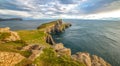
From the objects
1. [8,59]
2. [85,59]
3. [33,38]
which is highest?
[8,59]

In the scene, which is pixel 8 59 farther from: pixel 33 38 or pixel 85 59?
pixel 33 38

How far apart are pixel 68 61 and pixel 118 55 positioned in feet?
125

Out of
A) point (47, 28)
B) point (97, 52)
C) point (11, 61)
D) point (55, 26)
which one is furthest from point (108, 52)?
point (55, 26)

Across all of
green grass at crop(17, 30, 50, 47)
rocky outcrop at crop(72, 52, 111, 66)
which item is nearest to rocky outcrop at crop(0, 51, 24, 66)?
rocky outcrop at crop(72, 52, 111, 66)

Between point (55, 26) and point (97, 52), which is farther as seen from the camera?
point (55, 26)

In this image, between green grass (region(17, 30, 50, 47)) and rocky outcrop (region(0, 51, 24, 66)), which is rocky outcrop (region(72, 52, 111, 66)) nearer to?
green grass (region(17, 30, 50, 47))

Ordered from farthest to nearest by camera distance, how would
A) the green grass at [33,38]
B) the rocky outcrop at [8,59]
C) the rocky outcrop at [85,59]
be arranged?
the green grass at [33,38] < the rocky outcrop at [85,59] < the rocky outcrop at [8,59]

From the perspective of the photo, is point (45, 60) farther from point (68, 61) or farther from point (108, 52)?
point (108, 52)

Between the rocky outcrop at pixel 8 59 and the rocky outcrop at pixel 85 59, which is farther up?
the rocky outcrop at pixel 8 59

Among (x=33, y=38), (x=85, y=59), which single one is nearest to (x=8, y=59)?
(x=85, y=59)

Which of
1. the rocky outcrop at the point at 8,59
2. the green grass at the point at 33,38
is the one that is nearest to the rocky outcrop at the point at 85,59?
the green grass at the point at 33,38

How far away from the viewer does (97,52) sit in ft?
189

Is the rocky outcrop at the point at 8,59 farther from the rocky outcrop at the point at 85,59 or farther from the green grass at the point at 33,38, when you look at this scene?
the green grass at the point at 33,38

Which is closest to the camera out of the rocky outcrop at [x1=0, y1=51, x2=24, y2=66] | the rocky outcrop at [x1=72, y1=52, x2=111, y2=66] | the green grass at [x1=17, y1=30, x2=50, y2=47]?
the rocky outcrop at [x1=0, y1=51, x2=24, y2=66]
